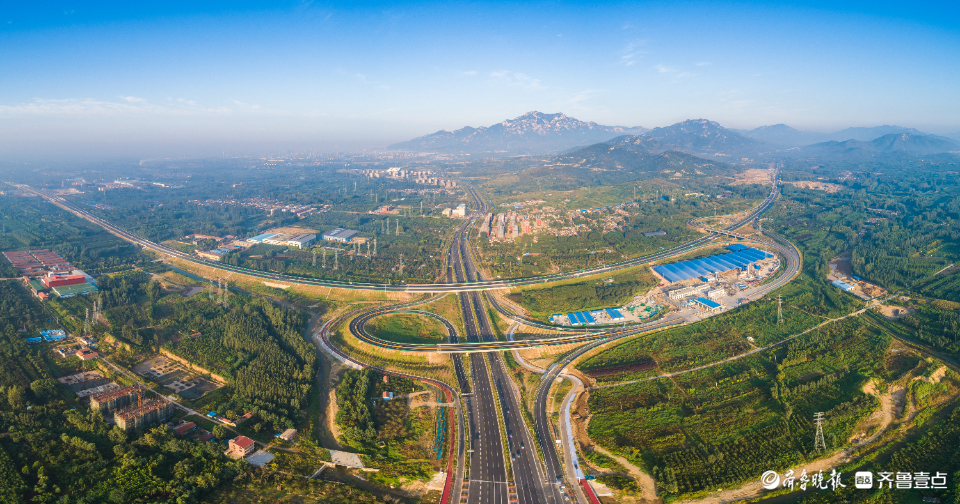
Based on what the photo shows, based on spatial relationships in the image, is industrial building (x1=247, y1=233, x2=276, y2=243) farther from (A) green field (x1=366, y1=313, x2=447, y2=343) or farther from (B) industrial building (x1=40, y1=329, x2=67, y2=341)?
(A) green field (x1=366, y1=313, x2=447, y2=343)

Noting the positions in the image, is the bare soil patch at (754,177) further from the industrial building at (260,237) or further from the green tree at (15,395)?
the green tree at (15,395)

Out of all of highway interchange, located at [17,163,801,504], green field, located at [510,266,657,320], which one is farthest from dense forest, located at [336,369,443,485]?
green field, located at [510,266,657,320]

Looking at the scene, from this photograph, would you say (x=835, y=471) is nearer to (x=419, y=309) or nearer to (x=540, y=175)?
(x=419, y=309)

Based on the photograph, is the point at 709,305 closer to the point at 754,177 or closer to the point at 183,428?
the point at 183,428

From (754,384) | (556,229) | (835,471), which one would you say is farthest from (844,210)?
(835,471)

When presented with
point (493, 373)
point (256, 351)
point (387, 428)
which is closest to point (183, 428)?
point (256, 351)

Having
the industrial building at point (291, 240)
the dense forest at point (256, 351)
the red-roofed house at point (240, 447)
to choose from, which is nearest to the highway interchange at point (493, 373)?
the dense forest at point (256, 351)

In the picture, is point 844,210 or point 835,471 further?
point 844,210
